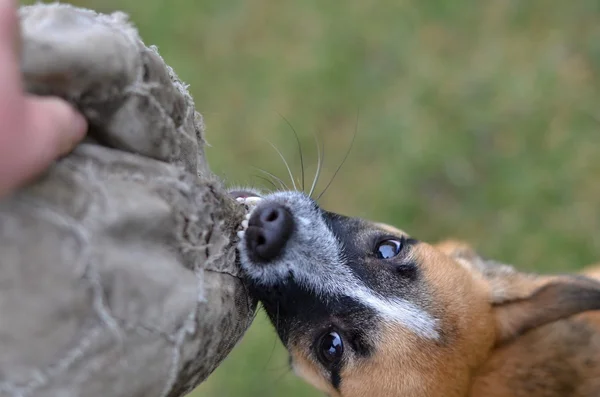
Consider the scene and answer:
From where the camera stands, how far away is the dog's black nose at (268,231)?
7.65 feet

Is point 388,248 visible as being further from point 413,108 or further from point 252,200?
point 413,108

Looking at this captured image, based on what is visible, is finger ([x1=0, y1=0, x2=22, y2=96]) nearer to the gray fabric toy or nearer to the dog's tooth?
the gray fabric toy

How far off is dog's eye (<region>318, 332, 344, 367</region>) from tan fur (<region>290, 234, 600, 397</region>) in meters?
0.06

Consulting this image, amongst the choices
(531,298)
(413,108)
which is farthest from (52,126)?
(413,108)

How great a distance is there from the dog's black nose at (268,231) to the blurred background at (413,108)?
7.45ft

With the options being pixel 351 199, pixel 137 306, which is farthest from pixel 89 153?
pixel 351 199

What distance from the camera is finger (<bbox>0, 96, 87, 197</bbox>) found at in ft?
3.79

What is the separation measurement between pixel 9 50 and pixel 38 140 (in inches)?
7.7

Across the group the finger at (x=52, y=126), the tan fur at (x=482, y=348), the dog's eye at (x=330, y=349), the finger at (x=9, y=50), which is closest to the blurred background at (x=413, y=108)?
the tan fur at (x=482, y=348)

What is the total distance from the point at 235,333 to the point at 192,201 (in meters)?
0.54

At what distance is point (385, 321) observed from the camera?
98.9 inches

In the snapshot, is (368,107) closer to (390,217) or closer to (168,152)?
(390,217)

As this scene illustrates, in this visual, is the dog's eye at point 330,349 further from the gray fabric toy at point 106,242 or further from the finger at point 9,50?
the finger at point 9,50

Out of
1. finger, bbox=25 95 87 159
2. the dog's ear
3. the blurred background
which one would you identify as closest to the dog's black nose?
finger, bbox=25 95 87 159
